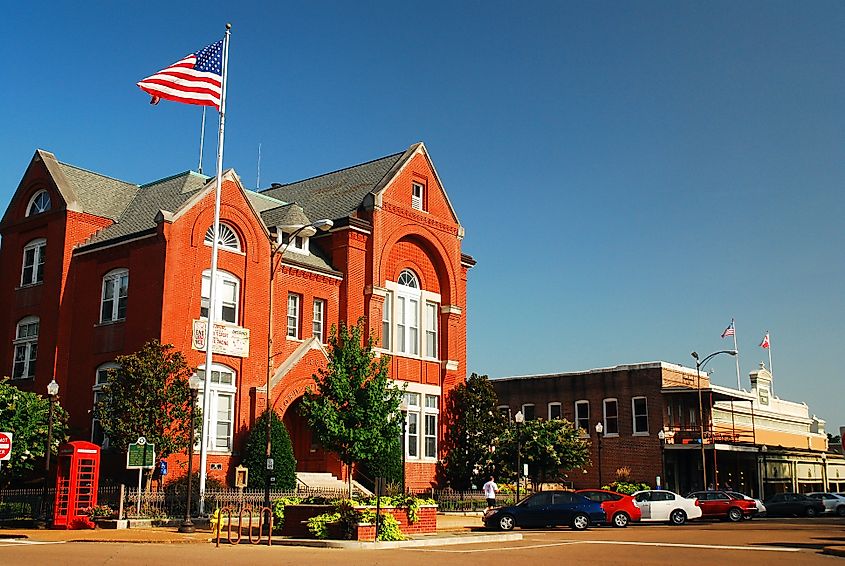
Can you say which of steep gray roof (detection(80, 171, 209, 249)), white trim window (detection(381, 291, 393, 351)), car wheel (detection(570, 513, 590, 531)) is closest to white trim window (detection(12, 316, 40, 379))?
steep gray roof (detection(80, 171, 209, 249))

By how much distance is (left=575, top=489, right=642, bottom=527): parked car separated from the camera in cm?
3441

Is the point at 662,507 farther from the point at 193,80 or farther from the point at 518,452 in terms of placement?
the point at 193,80

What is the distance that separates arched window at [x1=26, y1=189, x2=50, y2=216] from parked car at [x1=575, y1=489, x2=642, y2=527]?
84.4 ft

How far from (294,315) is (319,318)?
4.90 ft

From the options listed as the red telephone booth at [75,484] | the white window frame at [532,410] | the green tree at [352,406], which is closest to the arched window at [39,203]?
the red telephone booth at [75,484]

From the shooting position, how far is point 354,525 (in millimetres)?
23750

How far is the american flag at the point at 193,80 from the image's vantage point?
31.0m

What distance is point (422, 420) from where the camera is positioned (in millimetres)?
44062

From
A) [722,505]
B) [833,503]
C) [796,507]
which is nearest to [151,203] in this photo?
[722,505]

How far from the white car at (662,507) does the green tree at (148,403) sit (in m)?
18.7

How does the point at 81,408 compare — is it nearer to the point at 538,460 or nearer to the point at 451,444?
the point at 451,444

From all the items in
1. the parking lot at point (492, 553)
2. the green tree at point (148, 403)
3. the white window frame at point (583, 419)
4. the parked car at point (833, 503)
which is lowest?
the parking lot at point (492, 553)

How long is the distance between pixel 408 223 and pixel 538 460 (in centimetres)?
1317

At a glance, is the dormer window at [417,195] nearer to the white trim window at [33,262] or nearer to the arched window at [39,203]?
the arched window at [39,203]
